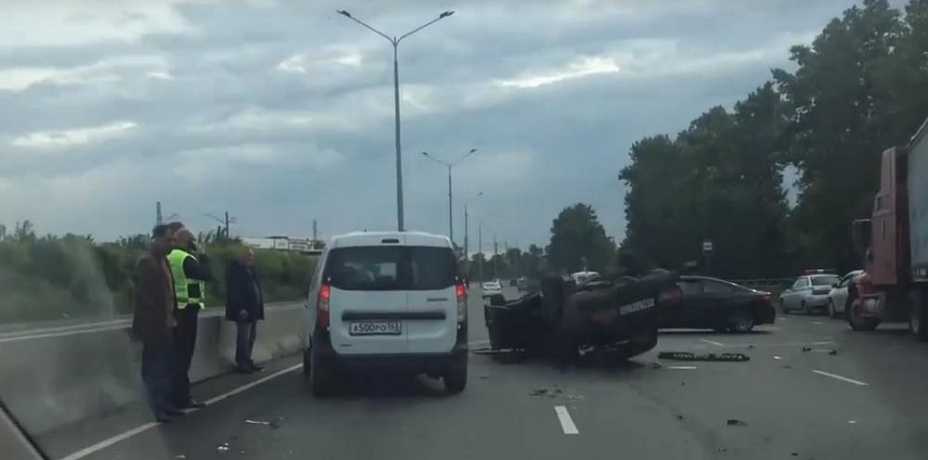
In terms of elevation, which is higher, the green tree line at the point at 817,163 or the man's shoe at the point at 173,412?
the green tree line at the point at 817,163

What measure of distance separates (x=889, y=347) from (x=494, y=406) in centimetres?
1227

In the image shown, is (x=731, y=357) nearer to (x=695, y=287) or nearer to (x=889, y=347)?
(x=889, y=347)

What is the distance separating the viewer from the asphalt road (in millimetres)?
11727

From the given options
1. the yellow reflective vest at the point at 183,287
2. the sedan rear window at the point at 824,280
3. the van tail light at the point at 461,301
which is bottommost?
the sedan rear window at the point at 824,280

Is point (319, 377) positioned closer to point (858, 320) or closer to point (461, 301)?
point (461, 301)

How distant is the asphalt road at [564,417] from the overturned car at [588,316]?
0.44m

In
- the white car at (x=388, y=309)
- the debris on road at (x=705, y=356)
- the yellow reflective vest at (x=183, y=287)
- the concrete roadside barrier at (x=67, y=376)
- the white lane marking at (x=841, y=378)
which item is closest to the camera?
the concrete roadside barrier at (x=67, y=376)

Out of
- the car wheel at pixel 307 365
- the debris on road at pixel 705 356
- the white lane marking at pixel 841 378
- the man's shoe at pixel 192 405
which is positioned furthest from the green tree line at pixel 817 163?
the man's shoe at pixel 192 405

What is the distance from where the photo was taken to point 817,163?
57.4m

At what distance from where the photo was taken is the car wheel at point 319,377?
1600 cm

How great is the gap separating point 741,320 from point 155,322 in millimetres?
19664

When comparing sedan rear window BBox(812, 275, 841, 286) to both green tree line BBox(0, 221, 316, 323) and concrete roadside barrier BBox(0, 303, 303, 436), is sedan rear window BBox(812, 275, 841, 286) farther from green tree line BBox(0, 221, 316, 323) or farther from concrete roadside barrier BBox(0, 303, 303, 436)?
concrete roadside barrier BBox(0, 303, 303, 436)

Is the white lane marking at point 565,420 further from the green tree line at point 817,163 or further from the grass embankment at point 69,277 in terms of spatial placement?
the green tree line at point 817,163

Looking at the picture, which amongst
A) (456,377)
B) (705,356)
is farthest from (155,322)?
(705,356)
